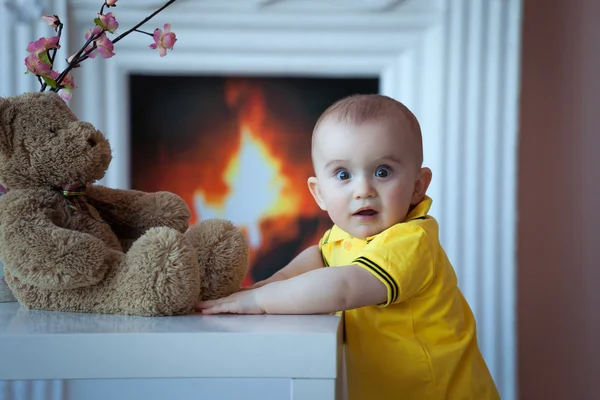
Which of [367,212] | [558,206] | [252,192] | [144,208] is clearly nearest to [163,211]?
[144,208]

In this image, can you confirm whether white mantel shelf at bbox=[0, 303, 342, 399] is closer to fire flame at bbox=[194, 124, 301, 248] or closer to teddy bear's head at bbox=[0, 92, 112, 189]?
teddy bear's head at bbox=[0, 92, 112, 189]

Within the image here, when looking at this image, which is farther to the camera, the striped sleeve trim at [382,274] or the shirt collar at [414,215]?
the shirt collar at [414,215]

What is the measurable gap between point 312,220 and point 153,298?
47.4 inches

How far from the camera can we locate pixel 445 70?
63.4 inches

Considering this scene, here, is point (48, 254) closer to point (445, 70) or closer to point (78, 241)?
point (78, 241)

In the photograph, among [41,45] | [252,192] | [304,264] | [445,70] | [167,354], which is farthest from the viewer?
[252,192]

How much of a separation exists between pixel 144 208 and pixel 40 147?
14 cm

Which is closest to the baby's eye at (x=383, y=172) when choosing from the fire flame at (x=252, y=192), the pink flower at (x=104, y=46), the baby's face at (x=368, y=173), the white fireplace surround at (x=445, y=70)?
the baby's face at (x=368, y=173)

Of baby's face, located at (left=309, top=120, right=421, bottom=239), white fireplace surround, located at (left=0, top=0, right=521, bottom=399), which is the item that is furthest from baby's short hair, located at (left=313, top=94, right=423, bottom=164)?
white fireplace surround, located at (left=0, top=0, right=521, bottom=399)

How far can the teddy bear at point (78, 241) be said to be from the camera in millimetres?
613

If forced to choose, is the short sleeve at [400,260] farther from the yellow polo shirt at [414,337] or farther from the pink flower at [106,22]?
the pink flower at [106,22]

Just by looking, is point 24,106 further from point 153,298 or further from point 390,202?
point 390,202

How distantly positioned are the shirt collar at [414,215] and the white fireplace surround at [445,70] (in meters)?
0.80

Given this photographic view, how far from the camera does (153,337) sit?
21.4 inches
